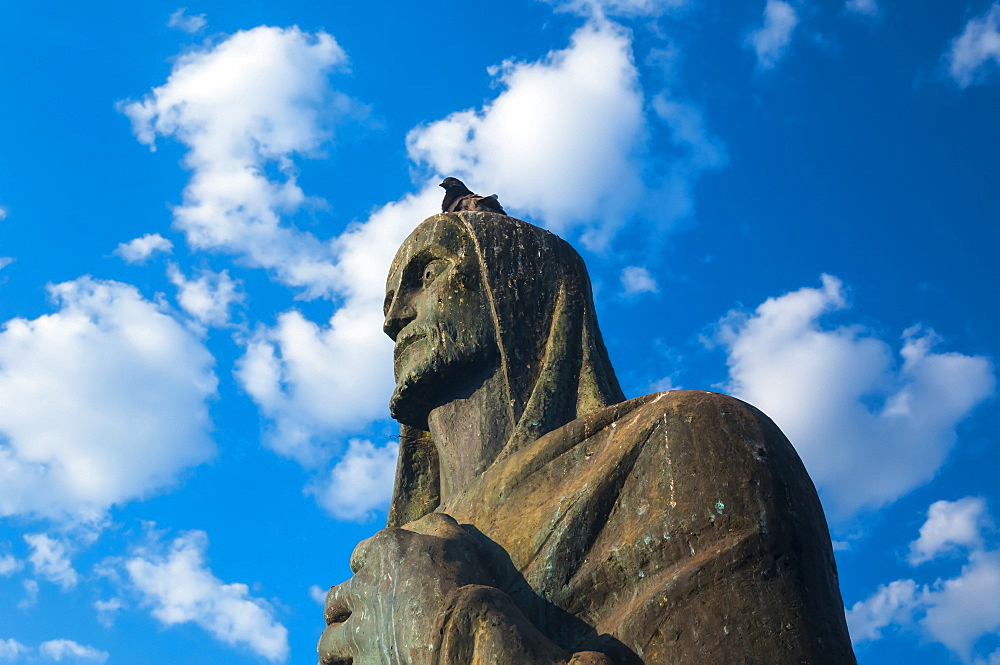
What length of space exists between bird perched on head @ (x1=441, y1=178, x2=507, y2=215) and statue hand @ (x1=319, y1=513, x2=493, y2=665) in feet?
10.8

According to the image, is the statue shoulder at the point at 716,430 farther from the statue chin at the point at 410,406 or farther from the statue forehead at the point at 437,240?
the statue forehead at the point at 437,240

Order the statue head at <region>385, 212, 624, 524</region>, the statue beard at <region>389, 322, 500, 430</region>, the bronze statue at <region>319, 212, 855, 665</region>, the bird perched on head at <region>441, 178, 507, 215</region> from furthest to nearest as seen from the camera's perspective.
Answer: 1. the bird perched on head at <region>441, 178, 507, 215</region>
2. the statue beard at <region>389, 322, 500, 430</region>
3. the statue head at <region>385, 212, 624, 524</region>
4. the bronze statue at <region>319, 212, 855, 665</region>

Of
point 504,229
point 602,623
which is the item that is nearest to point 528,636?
point 602,623

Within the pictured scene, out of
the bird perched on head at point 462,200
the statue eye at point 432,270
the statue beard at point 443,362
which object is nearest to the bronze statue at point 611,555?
the statue beard at point 443,362

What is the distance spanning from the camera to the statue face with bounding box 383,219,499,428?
25.4 ft

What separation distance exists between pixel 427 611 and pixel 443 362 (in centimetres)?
250

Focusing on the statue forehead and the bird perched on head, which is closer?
the statue forehead

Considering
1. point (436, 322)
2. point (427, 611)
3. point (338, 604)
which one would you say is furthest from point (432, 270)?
point (427, 611)

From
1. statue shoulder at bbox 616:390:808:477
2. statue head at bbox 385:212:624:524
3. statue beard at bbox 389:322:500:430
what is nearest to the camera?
statue shoulder at bbox 616:390:808:477

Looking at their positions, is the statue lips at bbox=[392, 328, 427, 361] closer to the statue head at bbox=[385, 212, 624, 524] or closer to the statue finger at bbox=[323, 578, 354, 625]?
the statue head at bbox=[385, 212, 624, 524]

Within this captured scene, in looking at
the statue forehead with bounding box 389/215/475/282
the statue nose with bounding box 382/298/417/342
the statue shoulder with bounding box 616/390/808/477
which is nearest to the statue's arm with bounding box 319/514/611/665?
the statue shoulder with bounding box 616/390/808/477

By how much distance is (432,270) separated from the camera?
323 inches

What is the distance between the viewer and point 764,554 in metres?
5.61

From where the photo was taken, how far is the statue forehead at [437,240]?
8.16 meters
